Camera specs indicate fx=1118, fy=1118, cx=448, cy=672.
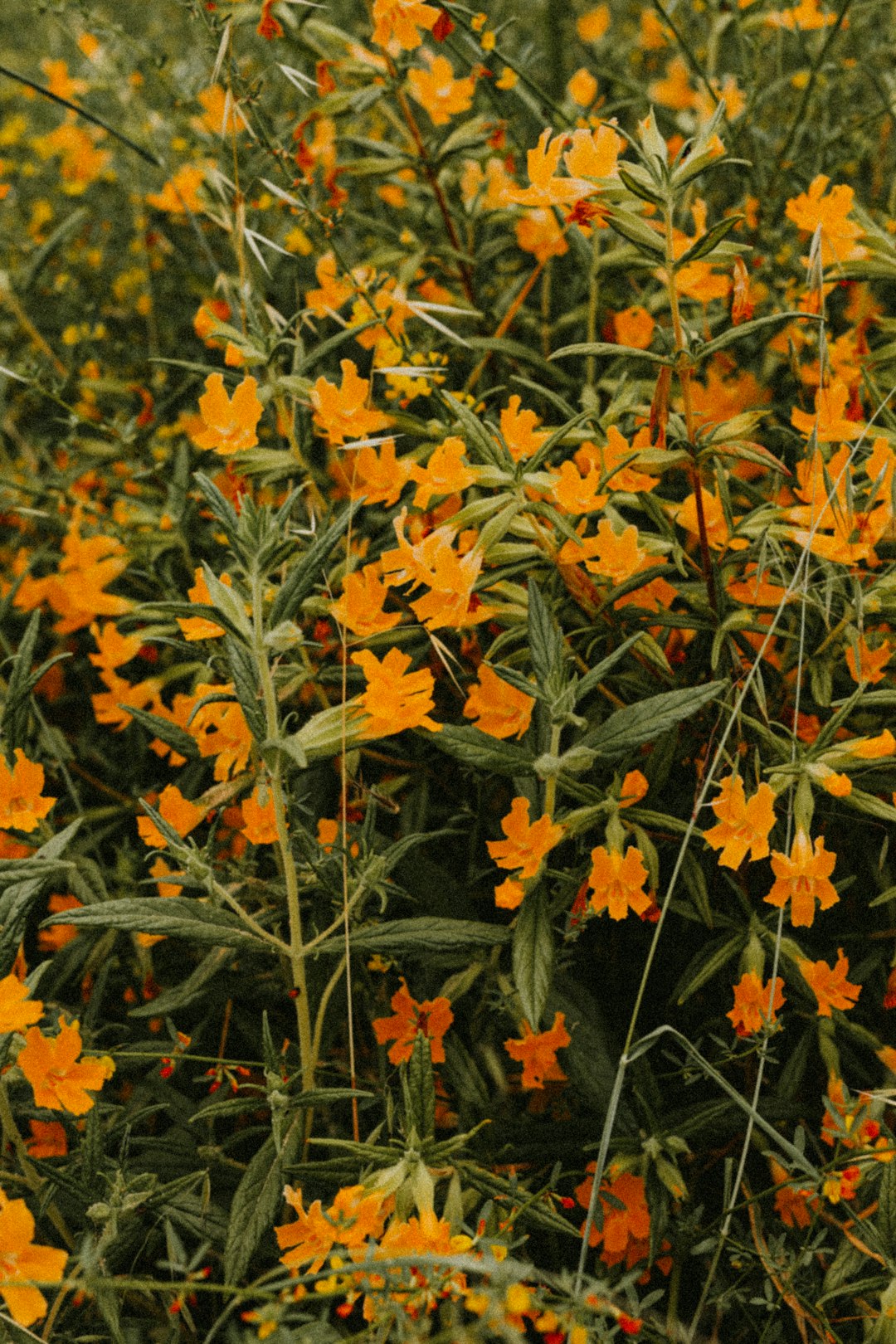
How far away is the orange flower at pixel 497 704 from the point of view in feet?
4.52

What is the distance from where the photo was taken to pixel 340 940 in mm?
1241

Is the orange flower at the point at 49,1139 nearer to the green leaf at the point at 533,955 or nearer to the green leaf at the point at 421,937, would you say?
the green leaf at the point at 421,937

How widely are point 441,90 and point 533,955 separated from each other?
56.9 inches

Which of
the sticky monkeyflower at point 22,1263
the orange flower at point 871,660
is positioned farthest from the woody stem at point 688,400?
the sticky monkeyflower at point 22,1263

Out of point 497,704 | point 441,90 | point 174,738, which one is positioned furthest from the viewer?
point 441,90

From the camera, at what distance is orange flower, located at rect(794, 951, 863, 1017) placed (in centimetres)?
131

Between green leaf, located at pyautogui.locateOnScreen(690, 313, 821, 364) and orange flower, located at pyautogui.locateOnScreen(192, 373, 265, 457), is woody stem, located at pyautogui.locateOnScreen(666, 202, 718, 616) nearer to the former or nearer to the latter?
green leaf, located at pyautogui.locateOnScreen(690, 313, 821, 364)

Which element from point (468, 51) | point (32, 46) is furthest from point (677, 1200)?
point (32, 46)

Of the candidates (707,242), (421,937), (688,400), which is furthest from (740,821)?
(707,242)

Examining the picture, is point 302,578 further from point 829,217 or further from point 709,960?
point 829,217

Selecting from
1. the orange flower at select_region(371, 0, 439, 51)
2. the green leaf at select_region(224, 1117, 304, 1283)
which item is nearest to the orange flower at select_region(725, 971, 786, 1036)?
the green leaf at select_region(224, 1117, 304, 1283)

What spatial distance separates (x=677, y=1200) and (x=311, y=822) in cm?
66

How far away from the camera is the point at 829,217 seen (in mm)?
1536

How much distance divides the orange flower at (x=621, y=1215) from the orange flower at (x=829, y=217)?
123 centimetres
